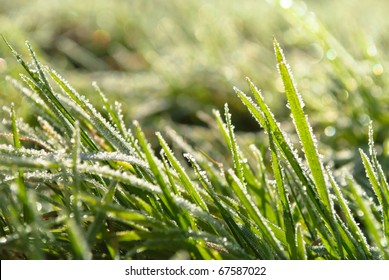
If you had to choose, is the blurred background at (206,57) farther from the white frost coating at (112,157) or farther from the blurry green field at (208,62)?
the white frost coating at (112,157)

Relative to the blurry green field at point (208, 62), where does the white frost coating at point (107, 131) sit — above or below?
below

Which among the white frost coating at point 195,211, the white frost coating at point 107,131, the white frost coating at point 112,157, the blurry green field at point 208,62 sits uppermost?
the blurry green field at point 208,62

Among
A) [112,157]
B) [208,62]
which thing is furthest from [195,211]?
[208,62]

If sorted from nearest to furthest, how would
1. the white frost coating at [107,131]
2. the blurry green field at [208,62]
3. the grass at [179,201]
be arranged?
the grass at [179,201] → the white frost coating at [107,131] → the blurry green field at [208,62]

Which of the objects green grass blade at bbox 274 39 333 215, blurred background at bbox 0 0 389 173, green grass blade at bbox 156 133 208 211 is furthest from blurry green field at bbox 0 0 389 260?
green grass blade at bbox 274 39 333 215

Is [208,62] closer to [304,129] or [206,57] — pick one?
[206,57]

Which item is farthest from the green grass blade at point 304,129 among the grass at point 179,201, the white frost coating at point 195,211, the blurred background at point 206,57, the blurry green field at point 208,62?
the blurred background at point 206,57

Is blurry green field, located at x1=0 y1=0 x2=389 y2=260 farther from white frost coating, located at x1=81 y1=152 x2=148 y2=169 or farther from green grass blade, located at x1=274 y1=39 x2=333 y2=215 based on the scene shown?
green grass blade, located at x1=274 y1=39 x2=333 y2=215

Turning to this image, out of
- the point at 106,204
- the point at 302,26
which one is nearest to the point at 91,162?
the point at 106,204

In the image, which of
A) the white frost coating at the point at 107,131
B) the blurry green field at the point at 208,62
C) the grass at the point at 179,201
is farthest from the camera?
the blurry green field at the point at 208,62
